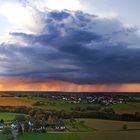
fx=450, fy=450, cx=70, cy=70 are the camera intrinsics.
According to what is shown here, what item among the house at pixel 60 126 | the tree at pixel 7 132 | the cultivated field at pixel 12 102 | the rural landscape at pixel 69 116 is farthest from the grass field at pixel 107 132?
the cultivated field at pixel 12 102

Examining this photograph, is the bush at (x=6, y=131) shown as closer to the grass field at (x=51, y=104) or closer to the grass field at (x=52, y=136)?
the grass field at (x=52, y=136)

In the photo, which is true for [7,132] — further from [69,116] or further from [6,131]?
[69,116]

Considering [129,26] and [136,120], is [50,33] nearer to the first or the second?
[129,26]

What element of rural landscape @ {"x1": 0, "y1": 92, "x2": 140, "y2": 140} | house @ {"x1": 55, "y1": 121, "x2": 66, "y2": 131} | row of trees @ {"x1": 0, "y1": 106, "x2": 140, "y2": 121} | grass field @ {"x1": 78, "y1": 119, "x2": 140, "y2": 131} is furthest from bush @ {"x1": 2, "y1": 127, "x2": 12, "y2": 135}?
grass field @ {"x1": 78, "y1": 119, "x2": 140, "y2": 131}

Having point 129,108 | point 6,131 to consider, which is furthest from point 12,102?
point 129,108

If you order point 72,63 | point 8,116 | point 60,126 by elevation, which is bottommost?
point 60,126

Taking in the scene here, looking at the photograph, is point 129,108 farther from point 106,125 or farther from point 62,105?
point 62,105

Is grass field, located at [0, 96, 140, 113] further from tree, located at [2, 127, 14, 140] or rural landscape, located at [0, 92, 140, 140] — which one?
tree, located at [2, 127, 14, 140]

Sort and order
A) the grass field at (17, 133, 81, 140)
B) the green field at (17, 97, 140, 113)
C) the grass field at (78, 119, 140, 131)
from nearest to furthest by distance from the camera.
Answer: the grass field at (17, 133, 81, 140)
the grass field at (78, 119, 140, 131)
the green field at (17, 97, 140, 113)

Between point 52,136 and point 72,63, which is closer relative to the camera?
point 52,136

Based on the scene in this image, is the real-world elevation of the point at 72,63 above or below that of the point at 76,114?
above

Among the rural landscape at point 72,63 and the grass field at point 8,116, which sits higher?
the rural landscape at point 72,63

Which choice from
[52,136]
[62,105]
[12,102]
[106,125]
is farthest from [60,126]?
[12,102]

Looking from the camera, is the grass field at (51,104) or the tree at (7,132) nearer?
the tree at (7,132)
